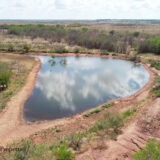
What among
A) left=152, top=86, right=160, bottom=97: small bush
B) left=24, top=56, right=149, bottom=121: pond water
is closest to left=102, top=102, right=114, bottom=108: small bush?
left=24, top=56, right=149, bottom=121: pond water

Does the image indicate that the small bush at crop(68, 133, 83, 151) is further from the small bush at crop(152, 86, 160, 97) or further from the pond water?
the small bush at crop(152, 86, 160, 97)

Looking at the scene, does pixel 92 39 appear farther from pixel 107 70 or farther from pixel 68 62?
pixel 107 70

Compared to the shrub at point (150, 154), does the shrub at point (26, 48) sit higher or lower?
lower

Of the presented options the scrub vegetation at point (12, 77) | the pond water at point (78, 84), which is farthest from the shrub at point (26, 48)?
the scrub vegetation at point (12, 77)

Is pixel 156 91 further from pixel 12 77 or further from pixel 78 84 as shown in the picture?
pixel 12 77

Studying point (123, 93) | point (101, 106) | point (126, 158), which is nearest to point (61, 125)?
point (101, 106)

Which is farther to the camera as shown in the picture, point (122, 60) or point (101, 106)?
point (122, 60)

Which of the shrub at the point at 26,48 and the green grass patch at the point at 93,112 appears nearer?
the green grass patch at the point at 93,112

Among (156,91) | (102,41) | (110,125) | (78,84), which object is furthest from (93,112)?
(102,41)

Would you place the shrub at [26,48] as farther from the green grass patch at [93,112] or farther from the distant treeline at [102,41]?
the green grass patch at [93,112]
